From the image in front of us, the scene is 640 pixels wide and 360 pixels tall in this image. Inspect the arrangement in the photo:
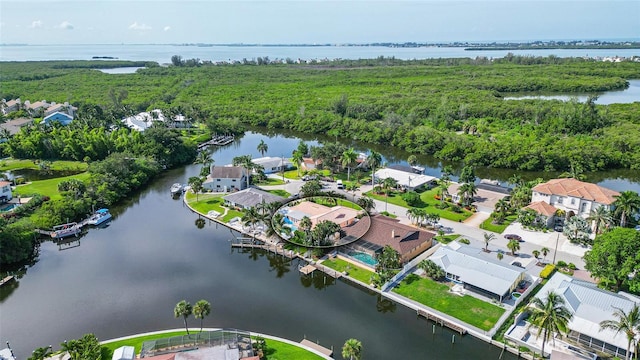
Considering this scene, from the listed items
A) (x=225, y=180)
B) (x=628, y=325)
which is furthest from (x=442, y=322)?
(x=225, y=180)

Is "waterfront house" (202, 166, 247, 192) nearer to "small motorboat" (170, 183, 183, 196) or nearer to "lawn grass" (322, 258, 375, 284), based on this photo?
"small motorboat" (170, 183, 183, 196)

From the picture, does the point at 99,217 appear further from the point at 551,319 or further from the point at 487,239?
the point at 551,319

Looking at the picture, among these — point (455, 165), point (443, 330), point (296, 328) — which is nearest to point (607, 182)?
point (455, 165)

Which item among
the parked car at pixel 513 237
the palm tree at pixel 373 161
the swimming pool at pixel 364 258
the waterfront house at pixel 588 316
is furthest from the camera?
the palm tree at pixel 373 161

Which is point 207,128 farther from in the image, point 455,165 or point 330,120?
point 455,165

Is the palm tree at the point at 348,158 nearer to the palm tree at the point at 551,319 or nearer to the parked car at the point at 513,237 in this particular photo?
the parked car at the point at 513,237

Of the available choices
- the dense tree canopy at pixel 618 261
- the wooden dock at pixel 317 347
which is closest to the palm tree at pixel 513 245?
the dense tree canopy at pixel 618 261
